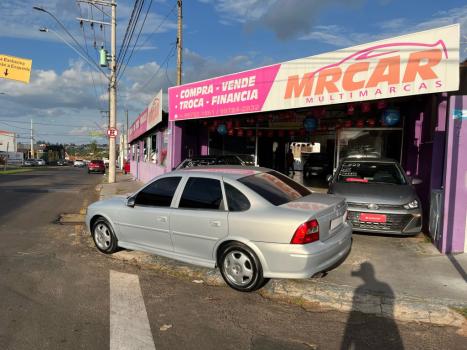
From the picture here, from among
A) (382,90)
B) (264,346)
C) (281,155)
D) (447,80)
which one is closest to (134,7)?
(281,155)

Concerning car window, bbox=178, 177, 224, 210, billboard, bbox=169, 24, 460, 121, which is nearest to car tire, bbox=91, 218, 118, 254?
car window, bbox=178, 177, 224, 210

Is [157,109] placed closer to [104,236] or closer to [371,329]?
[104,236]

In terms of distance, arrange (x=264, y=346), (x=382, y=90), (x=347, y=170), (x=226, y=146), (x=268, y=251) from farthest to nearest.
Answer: (x=226, y=146), (x=347, y=170), (x=382, y=90), (x=268, y=251), (x=264, y=346)

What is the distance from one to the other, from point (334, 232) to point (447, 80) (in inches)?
162

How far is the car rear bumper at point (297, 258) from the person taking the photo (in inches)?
174

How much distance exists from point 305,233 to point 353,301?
106cm

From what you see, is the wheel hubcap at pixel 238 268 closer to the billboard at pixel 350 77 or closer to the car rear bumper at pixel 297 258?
the car rear bumper at pixel 297 258

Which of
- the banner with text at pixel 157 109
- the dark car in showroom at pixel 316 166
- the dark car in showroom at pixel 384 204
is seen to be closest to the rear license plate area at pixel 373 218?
the dark car in showroom at pixel 384 204

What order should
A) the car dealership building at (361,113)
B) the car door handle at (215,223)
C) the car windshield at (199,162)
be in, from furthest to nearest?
the car windshield at (199,162), the car dealership building at (361,113), the car door handle at (215,223)

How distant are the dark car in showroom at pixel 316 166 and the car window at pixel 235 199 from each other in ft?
33.7

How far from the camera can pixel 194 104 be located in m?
13.5

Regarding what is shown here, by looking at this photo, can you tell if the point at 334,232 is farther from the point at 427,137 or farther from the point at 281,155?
the point at 281,155

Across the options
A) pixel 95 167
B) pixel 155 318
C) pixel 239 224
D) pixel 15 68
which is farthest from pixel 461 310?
pixel 95 167

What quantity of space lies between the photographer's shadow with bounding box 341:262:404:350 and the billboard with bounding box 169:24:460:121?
4304mm
